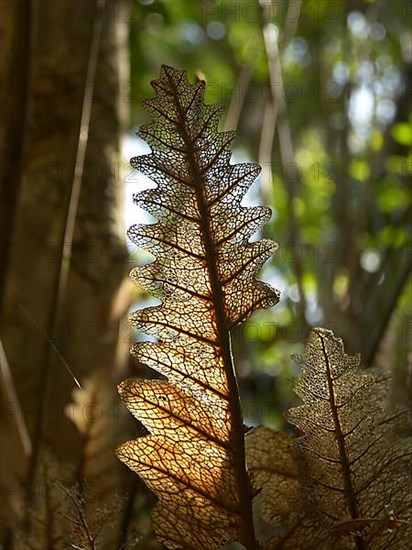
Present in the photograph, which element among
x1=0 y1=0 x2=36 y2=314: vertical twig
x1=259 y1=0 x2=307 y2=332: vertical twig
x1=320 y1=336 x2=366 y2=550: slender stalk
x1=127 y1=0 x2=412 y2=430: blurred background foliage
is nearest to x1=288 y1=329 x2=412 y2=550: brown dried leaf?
x1=320 y1=336 x2=366 y2=550: slender stalk

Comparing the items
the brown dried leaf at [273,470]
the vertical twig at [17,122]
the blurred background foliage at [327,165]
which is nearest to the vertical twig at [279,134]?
the blurred background foliage at [327,165]

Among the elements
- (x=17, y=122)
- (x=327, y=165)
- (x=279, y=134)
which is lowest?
(x=17, y=122)

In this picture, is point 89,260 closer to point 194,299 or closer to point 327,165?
point 194,299

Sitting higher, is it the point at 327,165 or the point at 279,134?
the point at 327,165

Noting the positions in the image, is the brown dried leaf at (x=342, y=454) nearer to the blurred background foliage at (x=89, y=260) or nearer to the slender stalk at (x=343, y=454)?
the slender stalk at (x=343, y=454)

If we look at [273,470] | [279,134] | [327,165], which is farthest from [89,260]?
[327,165]
